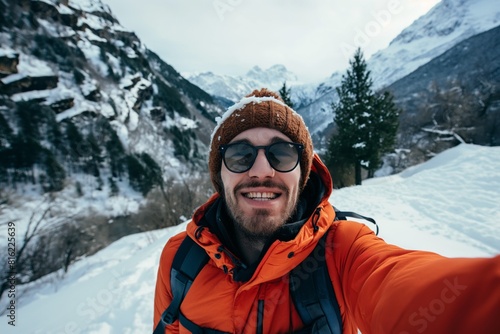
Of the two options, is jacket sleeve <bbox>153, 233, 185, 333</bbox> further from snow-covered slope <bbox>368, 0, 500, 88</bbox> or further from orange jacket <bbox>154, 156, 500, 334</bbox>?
snow-covered slope <bbox>368, 0, 500, 88</bbox>

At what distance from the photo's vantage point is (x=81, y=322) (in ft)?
12.5

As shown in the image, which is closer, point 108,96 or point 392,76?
point 108,96

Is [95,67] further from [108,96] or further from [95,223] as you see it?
[95,223]

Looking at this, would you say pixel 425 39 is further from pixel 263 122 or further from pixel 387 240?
pixel 263 122

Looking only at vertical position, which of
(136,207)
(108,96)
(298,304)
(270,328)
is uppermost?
(108,96)

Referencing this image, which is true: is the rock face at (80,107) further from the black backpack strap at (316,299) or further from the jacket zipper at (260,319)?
the black backpack strap at (316,299)

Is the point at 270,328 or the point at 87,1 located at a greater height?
the point at 87,1

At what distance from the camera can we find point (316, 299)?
130cm

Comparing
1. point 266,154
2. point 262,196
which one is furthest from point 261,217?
Answer: point 266,154

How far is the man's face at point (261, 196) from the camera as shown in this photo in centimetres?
157

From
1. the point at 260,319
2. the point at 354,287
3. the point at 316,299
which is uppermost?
the point at 354,287

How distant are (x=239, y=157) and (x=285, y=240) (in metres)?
0.71

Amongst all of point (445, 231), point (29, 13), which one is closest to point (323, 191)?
point (445, 231)

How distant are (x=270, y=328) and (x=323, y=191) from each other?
98 centimetres
